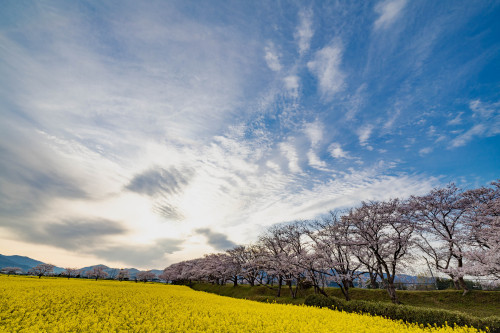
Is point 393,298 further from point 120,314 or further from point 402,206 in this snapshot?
point 120,314

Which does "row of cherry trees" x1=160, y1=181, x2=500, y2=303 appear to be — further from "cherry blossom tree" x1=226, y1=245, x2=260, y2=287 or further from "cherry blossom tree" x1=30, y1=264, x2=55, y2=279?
"cherry blossom tree" x1=30, y1=264, x2=55, y2=279

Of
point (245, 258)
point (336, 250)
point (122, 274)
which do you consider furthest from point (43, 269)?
point (336, 250)

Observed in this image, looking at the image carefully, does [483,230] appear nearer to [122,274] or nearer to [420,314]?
[420,314]

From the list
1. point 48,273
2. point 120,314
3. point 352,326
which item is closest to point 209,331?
point 120,314

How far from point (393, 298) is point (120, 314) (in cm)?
2520

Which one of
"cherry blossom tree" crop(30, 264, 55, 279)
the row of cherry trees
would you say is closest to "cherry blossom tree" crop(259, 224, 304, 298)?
the row of cherry trees

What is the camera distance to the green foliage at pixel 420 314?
12.9m

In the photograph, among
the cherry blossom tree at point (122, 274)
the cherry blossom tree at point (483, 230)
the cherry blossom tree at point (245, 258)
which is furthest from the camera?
the cherry blossom tree at point (122, 274)

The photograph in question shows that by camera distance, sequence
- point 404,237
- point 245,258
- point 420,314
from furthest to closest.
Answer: point 245,258 → point 404,237 → point 420,314

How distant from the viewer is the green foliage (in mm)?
12945

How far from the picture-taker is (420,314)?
15188 millimetres

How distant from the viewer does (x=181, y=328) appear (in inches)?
432

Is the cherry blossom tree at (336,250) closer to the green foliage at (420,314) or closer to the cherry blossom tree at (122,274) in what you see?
the green foliage at (420,314)

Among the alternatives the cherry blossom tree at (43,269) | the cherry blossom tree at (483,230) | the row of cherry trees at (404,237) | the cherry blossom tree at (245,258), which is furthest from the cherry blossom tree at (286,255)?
the cherry blossom tree at (43,269)
